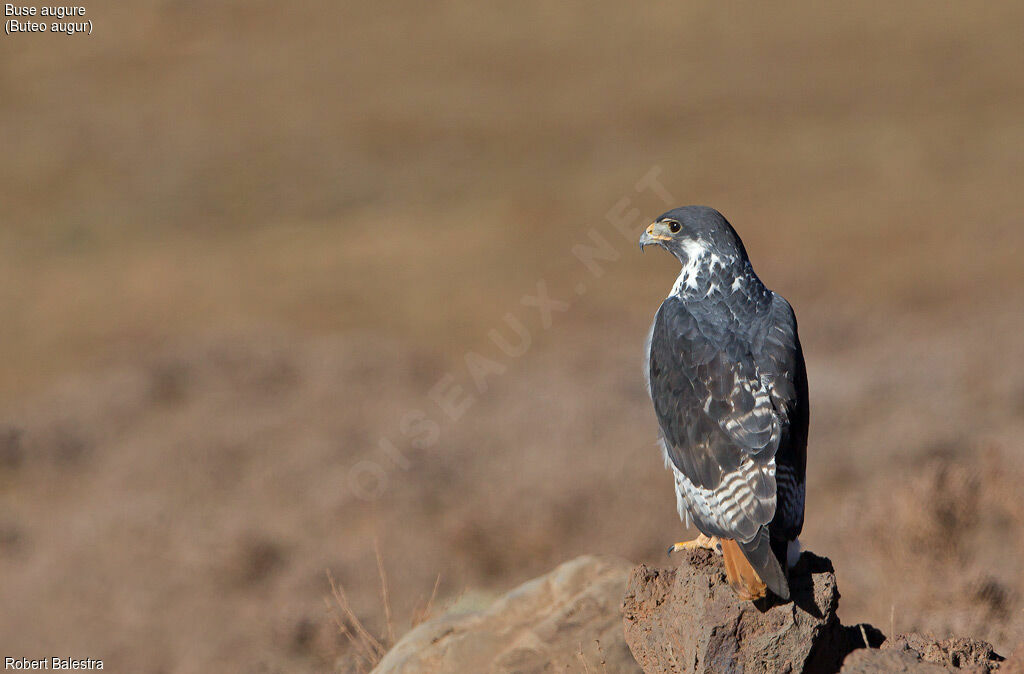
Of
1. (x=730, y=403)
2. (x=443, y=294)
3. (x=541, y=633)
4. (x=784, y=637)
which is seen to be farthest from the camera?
(x=443, y=294)

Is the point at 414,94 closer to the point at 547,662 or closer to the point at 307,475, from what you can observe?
the point at 307,475

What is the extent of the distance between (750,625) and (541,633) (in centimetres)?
147

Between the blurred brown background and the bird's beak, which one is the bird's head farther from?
the blurred brown background

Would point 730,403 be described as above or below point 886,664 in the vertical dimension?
above

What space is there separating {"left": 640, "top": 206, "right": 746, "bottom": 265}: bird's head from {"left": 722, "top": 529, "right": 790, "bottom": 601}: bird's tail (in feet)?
4.74

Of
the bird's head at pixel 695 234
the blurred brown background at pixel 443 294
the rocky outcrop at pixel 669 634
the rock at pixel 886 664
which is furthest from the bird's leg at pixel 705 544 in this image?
the blurred brown background at pixel 443 294

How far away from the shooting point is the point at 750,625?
14.3 ft

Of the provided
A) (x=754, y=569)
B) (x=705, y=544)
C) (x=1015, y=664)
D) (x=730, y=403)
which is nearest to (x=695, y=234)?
(x=730, y=403)

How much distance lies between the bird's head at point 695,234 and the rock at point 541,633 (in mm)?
1790

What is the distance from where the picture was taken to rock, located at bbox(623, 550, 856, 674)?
4344 mm

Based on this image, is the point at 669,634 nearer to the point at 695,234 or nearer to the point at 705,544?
the point at 705,544

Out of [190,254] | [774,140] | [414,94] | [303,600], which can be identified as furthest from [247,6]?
[303,600]

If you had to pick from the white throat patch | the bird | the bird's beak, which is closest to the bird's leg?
the bird

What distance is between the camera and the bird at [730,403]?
436 centimetres
